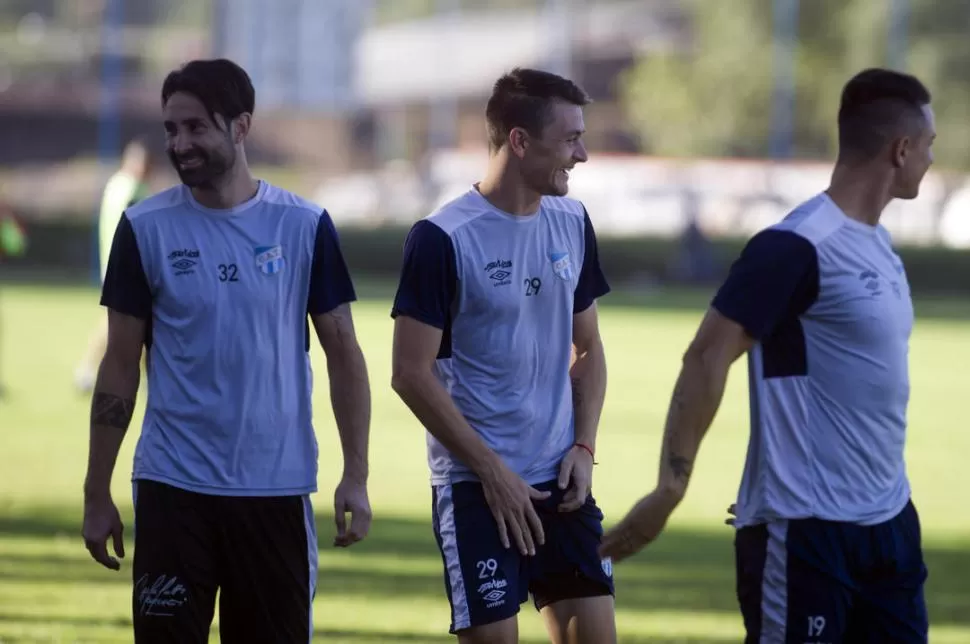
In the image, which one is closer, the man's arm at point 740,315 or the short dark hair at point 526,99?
the man's arm at point 740,315

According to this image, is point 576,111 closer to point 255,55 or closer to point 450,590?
point 450,590

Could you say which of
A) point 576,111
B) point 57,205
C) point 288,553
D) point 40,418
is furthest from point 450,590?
point 57,205

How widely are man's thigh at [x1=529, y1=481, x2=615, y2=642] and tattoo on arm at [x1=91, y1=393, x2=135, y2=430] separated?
1.35 metres

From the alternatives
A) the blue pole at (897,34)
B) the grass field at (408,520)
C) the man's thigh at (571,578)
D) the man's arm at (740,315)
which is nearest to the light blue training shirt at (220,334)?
the man's thigh at (571,578)

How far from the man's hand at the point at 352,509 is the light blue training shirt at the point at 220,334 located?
12 cm

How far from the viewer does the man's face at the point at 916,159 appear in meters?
5.10

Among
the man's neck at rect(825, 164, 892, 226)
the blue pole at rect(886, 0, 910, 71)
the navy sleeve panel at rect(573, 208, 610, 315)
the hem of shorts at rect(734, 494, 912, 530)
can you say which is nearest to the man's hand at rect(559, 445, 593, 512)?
the navy sleeve panel at rect(573, 208, 610, 315)

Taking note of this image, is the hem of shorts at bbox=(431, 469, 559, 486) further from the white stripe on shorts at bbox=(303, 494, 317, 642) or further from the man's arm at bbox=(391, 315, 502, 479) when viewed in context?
the white stripe on shorts at bbox=(303, 494, 317, 642)

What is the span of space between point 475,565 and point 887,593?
1332 millimetres

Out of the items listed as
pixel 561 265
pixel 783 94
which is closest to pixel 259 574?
pixel 561 265

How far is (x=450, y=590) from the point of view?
569cm

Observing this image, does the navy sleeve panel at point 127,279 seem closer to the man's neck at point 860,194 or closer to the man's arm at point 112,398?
the man's arm at point 112,398

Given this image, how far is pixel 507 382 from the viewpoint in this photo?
5723 millimetres

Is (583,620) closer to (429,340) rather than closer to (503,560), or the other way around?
(503,560)
